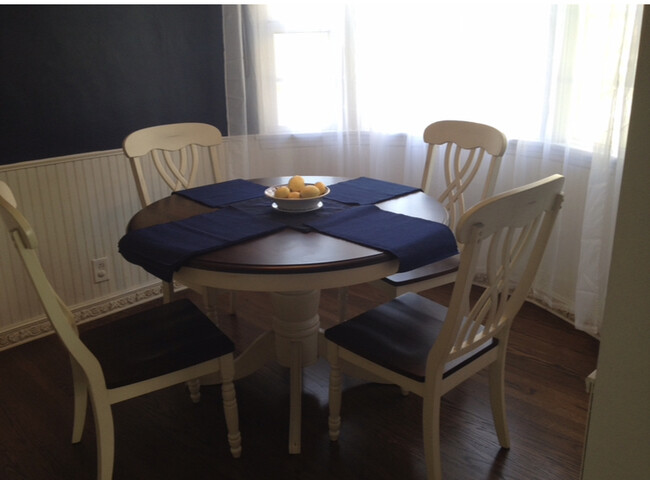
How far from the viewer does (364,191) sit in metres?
2.31

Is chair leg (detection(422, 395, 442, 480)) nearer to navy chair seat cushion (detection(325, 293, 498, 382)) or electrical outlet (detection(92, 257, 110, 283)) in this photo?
navy chair seat cushion (detection(325, 293, 498, 382))

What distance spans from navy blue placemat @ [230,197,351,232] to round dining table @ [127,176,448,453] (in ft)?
0.19

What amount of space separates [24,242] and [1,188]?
0.98ft

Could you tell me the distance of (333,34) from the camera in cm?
340

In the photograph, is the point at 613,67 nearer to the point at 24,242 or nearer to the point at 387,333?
the point at 387,333

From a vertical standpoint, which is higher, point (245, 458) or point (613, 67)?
point (613, 67)

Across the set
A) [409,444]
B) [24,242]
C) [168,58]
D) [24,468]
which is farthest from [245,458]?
[168,58]

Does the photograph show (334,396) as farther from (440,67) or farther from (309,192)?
(440,67)

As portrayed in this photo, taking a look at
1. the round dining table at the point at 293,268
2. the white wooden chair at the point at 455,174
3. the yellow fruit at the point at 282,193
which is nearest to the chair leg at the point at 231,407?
the round dining table at the point at 293,268

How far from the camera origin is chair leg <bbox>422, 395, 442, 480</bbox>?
1.67 meters

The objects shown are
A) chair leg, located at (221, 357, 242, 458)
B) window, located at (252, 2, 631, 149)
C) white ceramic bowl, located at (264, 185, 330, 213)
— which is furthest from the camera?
window, located at (252, 2, 631, 149)

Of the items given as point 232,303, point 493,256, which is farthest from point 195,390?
point 493,256

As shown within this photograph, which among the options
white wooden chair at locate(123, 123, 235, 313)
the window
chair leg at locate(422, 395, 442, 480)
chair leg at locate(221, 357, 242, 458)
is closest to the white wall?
chair leg at locate(422, 395, 442, 480)

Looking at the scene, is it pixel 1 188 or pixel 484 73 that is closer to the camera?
pixel 1 188
